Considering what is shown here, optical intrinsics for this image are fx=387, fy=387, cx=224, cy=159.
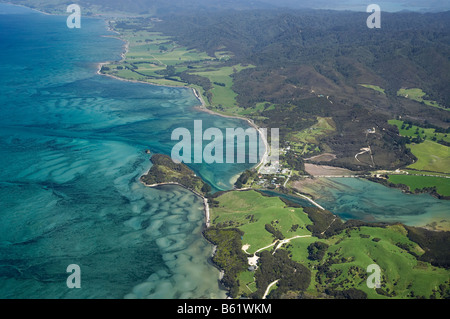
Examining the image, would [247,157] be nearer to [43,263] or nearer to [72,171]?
[72,171]

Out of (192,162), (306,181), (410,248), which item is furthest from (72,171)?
(410,248)

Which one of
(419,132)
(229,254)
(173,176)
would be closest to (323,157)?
(419,132)

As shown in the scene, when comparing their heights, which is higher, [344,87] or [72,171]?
[344,87]

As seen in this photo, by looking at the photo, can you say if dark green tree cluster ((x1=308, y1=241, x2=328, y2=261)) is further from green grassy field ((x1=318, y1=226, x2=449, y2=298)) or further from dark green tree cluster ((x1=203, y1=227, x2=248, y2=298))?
dark green tree cluster ((x1=203, y1=227, x2=248, y2=298))

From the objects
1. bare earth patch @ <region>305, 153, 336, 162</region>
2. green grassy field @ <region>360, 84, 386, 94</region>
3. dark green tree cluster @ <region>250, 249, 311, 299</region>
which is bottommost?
dark green tree cluster @ <region>250, 249, 311, 299</region>

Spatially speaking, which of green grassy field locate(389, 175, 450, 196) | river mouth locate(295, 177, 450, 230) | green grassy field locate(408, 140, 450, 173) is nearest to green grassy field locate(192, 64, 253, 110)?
river mouth locate(295, 177, 450, 230)

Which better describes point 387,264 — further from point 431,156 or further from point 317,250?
point 431,156
